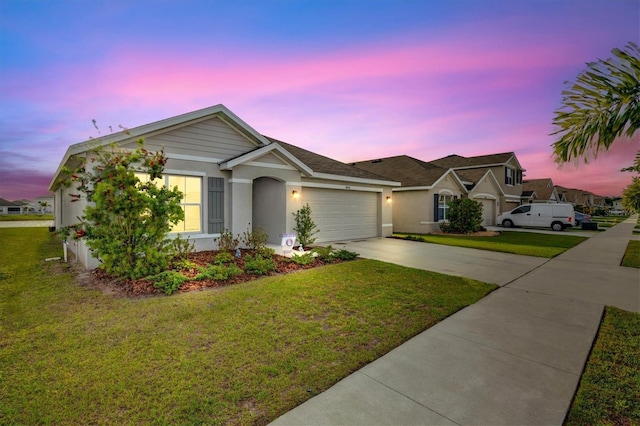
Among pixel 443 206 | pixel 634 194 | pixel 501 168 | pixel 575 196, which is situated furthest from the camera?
pixel 575 196

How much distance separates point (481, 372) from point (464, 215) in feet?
53.1

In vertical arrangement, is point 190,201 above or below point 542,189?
below

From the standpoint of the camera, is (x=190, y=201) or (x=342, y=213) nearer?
(x=190, y=201)

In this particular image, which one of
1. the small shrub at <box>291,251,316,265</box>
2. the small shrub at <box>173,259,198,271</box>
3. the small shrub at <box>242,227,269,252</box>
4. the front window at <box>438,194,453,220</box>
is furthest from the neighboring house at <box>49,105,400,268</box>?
the front window at <box>438,194,453,220</box>

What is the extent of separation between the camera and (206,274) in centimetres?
640

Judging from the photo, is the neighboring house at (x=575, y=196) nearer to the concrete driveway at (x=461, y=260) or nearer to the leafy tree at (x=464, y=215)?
the leafy tree at (x=464, y=215)

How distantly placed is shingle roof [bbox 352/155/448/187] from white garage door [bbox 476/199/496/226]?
6.38 meters

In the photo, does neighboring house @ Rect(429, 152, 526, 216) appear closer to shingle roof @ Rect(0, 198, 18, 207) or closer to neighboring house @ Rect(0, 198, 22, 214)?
neighboring house @ Rect(0, 198, 22, 214)

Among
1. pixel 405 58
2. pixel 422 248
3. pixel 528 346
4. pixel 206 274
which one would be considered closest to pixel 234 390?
pixel 528 346

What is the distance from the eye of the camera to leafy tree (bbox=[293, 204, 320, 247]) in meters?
11.0

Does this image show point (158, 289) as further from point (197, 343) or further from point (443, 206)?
point (443, 206)

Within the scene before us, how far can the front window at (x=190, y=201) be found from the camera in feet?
29.4

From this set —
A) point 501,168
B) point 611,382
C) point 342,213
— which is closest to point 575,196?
point 501,168

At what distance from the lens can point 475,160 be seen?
1161 inches
